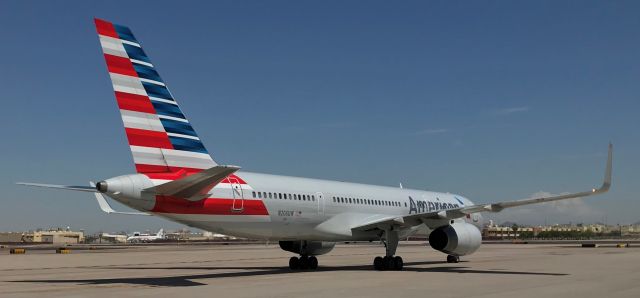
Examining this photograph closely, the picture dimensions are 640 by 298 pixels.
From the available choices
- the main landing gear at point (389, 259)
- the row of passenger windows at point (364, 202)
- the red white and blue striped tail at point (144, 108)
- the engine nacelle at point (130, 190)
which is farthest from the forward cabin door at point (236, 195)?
the main landing gear at point (389, 259)

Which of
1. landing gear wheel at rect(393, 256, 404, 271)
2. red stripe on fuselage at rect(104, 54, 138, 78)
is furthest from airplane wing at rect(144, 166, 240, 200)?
landing gear wheel at rect(393, 256, 404, 271)

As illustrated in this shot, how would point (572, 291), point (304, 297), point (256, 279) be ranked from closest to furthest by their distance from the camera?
point (304, 297) → point (572, 291) → point (256, 279)

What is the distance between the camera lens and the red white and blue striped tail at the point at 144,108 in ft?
62.0

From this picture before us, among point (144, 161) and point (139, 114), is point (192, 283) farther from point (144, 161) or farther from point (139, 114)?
point (139, 114)

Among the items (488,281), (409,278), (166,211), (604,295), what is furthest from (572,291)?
(166,211)

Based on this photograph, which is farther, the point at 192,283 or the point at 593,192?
the point at 593,192

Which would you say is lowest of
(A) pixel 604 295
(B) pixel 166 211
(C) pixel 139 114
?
(A) pixel 604 295

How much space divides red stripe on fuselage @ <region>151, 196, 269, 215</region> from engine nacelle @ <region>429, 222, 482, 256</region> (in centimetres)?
802

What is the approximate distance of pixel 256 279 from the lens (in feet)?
68.3

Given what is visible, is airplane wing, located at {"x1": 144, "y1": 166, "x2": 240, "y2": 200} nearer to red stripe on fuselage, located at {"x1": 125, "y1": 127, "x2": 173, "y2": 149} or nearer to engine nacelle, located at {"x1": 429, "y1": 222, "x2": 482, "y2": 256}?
red stripe on fuselage, located at {"x1": 125, "y1": 127, "x2": 173, "y2": 149}

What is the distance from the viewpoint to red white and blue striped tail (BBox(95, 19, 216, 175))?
744 inches

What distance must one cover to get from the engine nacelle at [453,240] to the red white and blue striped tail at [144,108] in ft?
36.1

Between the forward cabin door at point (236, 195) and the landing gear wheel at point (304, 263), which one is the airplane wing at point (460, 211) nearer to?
the landing gear wheel at point (304, 263)

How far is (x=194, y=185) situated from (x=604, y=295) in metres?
10.9
